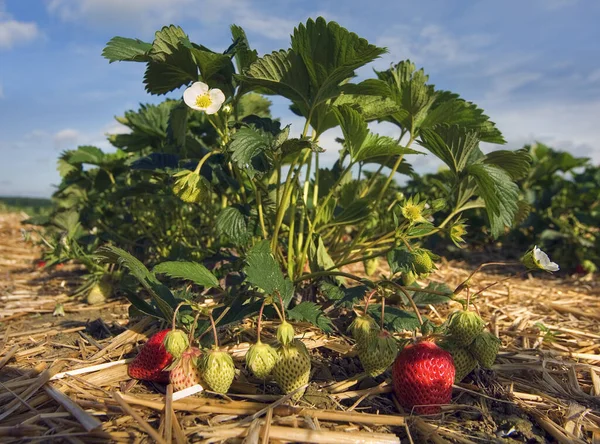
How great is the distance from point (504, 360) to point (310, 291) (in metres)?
0.72

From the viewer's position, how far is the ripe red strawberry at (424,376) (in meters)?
1.26

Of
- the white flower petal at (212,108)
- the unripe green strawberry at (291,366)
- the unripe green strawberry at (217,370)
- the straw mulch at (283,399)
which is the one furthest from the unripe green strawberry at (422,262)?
the white flower petal at (212,108)

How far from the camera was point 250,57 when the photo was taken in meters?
1.64

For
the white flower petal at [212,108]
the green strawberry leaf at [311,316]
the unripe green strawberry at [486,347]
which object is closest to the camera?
the unripe green strawberry at [486,347]

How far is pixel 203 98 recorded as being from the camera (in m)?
1.56

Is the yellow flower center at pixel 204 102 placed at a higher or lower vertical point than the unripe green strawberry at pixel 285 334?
higher

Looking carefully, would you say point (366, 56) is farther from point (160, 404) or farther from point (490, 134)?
point (160, 404)

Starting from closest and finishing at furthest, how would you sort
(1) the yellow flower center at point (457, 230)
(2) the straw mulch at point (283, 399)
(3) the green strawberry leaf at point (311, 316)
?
1. (2) the straw mulch at point (283, 399)
2. (3) the green strawberry leaf at point (311, 316)
3. (1) the yellow flower center at point (457, 230)

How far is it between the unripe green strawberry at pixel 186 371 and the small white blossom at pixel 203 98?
0.72 metres

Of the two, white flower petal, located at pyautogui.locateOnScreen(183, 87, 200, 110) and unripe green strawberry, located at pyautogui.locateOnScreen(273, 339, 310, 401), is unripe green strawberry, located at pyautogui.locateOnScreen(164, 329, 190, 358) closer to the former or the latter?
unripe green strawberry, located at pyautogui.locateOnScreen(273, 339, 310, 401)

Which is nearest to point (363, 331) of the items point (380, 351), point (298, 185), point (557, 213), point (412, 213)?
point (380, 351)

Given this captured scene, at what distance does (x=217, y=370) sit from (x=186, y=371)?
0.14m

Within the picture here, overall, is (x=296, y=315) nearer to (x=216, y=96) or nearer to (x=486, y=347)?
(x=486, y=347)

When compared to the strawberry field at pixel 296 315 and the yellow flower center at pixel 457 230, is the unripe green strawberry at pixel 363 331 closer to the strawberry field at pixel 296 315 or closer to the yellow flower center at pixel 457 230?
the strawberry field at pixel 296 315
